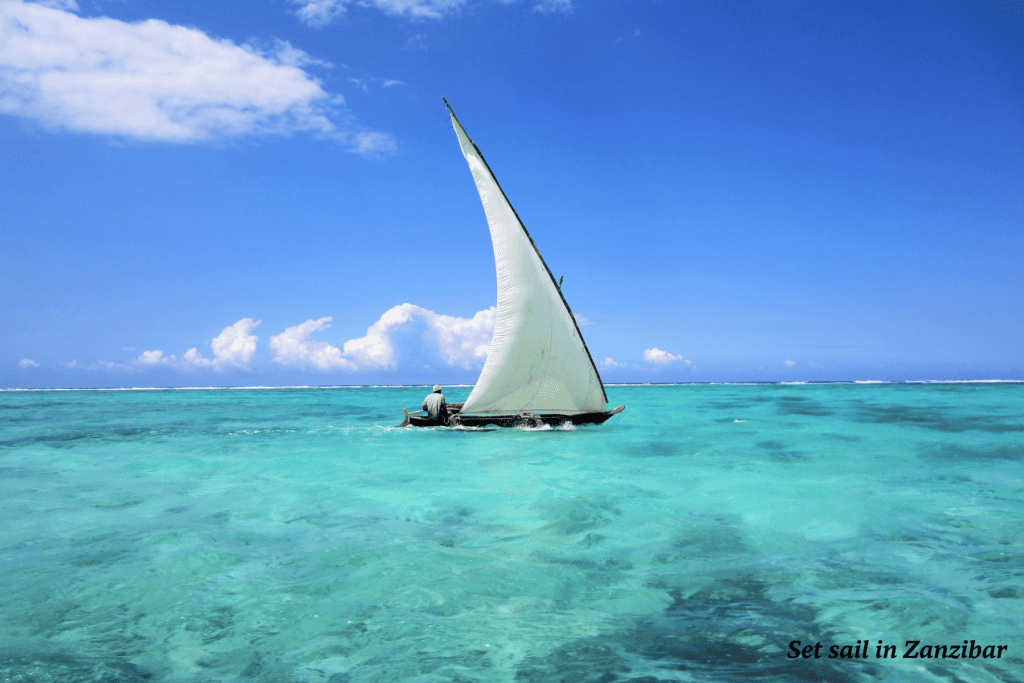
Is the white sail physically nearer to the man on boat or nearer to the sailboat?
the sailboat

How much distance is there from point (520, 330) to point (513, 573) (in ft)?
50.3

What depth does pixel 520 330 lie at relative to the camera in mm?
22609

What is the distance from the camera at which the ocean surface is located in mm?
5457

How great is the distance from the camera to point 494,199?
23062 millimetres

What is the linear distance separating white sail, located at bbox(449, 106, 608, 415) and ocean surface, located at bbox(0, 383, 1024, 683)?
6468 millimetres

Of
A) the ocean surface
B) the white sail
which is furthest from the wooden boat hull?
the ocean surface

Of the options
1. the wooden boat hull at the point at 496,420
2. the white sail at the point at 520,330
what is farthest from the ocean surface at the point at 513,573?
the wooden boat hull at the point at 496,420

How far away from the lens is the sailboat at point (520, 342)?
74.1 ft

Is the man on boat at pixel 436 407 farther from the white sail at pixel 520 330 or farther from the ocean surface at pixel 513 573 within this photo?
the ocean surface at pixel 513 573

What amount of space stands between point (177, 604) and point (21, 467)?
16.3 metres

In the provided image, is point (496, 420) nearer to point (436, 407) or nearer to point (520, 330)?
point (436, 407)

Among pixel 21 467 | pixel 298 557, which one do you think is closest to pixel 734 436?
pixel 298 557

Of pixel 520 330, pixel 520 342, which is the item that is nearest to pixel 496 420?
pixel 520 342

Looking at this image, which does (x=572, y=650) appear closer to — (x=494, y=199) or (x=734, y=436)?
(x=494, y=199)
